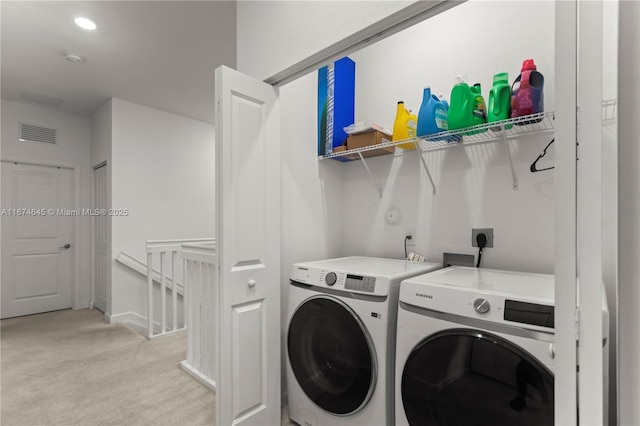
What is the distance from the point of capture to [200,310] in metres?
2.53

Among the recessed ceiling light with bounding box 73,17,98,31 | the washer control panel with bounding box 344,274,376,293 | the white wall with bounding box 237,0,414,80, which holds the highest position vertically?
the recessed ceiling light with bounding box 73,17,98,31

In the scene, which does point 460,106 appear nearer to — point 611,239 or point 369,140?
point 369,140

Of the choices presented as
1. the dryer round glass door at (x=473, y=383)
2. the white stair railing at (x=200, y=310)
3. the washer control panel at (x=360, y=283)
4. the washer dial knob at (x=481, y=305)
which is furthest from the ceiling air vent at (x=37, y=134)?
the washer dial knob at (x=481, y=305)

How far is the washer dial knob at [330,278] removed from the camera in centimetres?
157

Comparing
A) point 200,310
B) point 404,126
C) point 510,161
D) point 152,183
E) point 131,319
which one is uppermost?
point 404,126

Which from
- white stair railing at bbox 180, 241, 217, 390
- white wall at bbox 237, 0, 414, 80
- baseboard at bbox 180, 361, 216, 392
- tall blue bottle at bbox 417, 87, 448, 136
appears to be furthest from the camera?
white stair railing at bbox 180, 241, 217, 390

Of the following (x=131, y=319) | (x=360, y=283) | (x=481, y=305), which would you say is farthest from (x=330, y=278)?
(x=131, y=319)

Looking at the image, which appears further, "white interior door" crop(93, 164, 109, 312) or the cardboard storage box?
"white interior door" crop(93, 164, 109, 312)

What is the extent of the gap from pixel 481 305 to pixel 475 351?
0.16 m

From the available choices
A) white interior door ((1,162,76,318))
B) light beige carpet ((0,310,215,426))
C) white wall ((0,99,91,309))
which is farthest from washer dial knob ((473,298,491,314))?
white interior door ((1,162,76,318))

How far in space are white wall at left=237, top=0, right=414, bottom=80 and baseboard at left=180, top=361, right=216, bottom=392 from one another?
79.5 inches

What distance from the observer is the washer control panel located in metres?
1.44

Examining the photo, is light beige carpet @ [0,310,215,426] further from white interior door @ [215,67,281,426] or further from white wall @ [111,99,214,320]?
white wall @ [111,99,214,320]

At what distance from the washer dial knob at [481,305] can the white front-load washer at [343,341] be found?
0.37 metres
